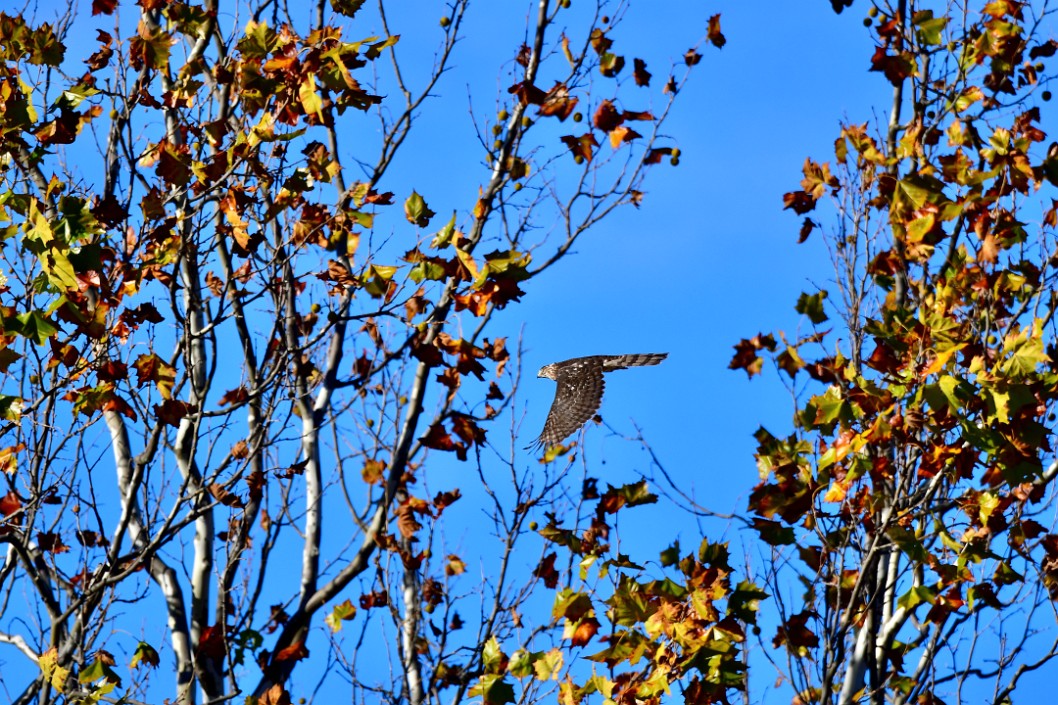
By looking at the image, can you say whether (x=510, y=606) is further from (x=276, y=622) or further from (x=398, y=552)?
(x=276, y=622)

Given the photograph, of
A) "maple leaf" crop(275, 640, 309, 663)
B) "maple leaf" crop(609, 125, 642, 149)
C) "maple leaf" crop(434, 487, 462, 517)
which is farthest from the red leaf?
"maple leaf" crop(275, 640, 309, 663)

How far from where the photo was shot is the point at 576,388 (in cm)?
863

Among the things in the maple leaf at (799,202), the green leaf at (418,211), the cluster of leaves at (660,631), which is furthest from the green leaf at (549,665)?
the maple leaf at (799,202)

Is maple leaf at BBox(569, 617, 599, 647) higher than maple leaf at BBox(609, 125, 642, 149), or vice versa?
maple leaf at BBox(609, 125, 642, 149)

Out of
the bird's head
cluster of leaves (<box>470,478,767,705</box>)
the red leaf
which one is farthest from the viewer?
the bird's head

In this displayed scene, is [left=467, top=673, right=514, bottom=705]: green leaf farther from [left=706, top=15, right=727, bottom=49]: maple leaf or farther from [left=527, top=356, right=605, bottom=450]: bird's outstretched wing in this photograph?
[left=706, top=15, right=727, bottom=49]: maple leaf

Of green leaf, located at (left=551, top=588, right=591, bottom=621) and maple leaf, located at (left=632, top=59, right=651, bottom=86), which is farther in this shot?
maple leaf, located at (left=632, top=59, right=651, bottom=86)

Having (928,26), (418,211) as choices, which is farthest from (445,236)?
(928,26)

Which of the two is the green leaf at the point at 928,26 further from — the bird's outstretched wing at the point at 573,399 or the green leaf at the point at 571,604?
the green leaf at the point at 571,604

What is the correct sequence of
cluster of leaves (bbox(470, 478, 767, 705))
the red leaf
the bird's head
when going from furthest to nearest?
1. the bird's head
2. the red leaf
3. cluster of leaves (bbox(470, 478, 767, 705))

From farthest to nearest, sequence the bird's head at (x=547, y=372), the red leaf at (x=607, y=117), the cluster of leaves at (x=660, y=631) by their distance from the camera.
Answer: the bird's head at (x=547, y=372), the red leaf at (x=607, y=117), the cluster of leaves at (x=660, y=631)

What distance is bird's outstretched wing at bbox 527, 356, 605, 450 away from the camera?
26.3 ft

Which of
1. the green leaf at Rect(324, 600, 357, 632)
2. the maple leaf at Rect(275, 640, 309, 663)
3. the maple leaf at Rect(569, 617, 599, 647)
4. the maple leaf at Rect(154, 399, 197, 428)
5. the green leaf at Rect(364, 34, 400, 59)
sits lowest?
the maple leaf at Rect(569, 617, 599, 647)

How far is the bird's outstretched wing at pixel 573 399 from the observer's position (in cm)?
802
